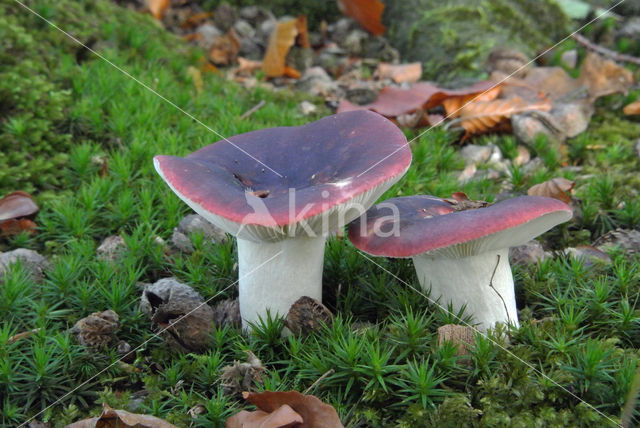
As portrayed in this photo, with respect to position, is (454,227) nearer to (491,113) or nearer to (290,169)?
(290,169)

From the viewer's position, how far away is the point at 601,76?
511cm

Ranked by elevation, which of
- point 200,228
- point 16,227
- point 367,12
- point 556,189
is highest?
point 367,12

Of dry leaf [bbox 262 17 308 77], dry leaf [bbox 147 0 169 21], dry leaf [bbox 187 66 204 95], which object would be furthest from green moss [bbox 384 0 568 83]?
dry leaf [bbox 147 0 169 21]

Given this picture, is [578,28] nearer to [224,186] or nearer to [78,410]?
[224,186]

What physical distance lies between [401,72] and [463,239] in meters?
3.88

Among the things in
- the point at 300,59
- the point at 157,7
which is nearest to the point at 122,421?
the point at 300,59

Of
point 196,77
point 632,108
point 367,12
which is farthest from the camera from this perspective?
point 367,12

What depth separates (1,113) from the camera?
3977mm

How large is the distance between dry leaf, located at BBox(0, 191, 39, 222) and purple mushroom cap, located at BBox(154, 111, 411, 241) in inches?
51.3

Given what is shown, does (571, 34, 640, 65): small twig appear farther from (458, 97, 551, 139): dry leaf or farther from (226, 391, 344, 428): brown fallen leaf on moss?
(226, 391, 344, 428): brown fallen leaf on moss

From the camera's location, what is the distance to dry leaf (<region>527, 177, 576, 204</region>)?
339 centimetres

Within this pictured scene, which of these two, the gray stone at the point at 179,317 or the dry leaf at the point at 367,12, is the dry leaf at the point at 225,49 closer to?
the dry leaf at the point at 367,12

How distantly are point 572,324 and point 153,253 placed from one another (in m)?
1.98

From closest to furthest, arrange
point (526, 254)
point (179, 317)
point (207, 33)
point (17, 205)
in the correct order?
point (179, 317), point (526, 254), point (17, 205), point (207, 33)
